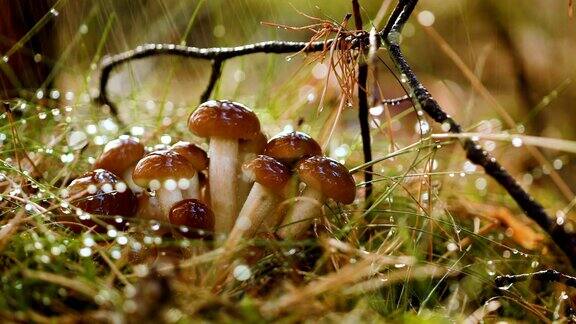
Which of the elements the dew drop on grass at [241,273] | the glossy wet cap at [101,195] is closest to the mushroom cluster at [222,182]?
Answer: the glossy wet cap at [101,195]

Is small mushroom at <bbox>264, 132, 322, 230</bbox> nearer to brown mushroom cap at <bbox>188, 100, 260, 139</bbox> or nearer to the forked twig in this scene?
brown mushroom cap at <bbox>188, 100, 260, 139</bbox>

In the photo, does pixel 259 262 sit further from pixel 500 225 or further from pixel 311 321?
pixel 500 225

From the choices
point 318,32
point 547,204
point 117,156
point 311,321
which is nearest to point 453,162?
point 547,204

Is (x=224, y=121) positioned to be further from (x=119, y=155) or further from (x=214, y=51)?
(x=214, y=51)

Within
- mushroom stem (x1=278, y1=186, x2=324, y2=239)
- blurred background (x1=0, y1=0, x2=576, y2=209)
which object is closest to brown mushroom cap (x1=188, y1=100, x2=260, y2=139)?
mushroom stem (x1=278, y1=186, x2=324, y2=239)

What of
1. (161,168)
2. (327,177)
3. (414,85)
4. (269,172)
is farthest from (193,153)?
(414,85)

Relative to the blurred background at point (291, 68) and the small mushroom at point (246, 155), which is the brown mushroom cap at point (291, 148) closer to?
the small mushroom at point (246, 155)
